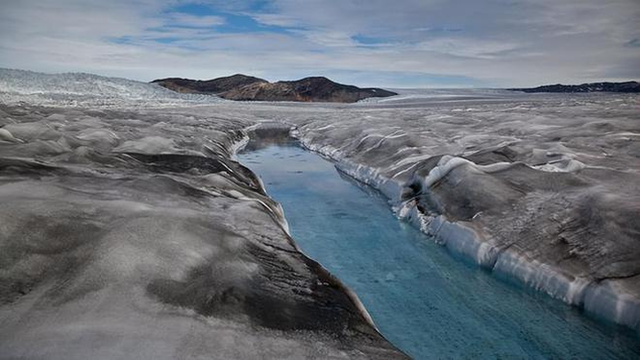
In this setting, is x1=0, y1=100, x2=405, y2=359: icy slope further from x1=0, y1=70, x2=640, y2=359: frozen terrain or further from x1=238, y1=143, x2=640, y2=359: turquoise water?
x1=238, y1=143, x2=640, y2=359: turquoise water

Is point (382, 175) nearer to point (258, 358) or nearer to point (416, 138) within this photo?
point (416, 138)

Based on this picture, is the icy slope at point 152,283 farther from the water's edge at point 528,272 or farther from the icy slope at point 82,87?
the icy slope at point 82,87

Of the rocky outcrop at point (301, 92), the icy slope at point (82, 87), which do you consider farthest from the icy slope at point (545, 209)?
the rocky outcrop at point (301, 92)

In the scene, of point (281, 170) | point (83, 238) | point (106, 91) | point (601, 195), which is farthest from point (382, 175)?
point (106, 91)

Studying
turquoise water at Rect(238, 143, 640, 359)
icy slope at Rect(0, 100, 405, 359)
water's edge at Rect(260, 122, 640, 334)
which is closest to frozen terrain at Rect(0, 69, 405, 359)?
icy slope at Rect(0, 100, 405, 359)

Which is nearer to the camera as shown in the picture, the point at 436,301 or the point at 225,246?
the point at 225,246

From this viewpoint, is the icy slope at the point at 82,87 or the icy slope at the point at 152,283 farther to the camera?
the icy slope at the point at 82,87

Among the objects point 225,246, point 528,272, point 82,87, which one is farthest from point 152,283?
point 82,87

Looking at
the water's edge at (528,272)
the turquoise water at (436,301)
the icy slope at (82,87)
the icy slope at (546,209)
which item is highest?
the icy slope at (82,87)

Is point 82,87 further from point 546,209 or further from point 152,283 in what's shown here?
point 152,283
